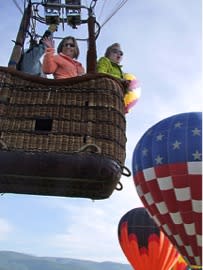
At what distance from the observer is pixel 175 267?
16.0 meters

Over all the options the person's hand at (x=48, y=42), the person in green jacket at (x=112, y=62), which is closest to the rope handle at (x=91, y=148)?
the person in green jacket at (x=112, y=62)

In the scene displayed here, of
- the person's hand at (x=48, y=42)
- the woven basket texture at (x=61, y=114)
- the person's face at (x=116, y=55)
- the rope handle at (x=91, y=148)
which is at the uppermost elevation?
the person's face at (x=116, y=55)

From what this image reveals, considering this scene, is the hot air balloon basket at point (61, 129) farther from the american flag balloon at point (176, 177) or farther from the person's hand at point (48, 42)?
the american flag balloon at point (176, 177)

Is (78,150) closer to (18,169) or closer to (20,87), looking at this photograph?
(18,169)

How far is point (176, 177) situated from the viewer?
30.7 ft

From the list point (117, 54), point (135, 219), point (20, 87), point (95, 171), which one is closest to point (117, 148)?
point (95, 171)

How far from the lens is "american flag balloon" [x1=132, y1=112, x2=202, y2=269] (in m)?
9.25

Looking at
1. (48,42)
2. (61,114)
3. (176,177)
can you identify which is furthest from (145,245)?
(61,114)

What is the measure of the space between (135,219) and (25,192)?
13.3 m

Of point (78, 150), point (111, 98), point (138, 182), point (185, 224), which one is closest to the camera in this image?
point (78, 150)

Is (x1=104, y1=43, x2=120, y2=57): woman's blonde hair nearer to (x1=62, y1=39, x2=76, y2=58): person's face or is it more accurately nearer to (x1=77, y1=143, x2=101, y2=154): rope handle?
(x1=62, y1=39, x2=76, y2=58): person's face

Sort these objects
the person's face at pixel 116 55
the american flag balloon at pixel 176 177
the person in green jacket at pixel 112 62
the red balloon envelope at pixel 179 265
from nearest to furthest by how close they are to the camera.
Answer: the person in green jacket at pixel 112 62 < the person's face at pixel 116 55 < the american flag balloon at pixel 176 177 < the red balloon envelope at pixel 179 265

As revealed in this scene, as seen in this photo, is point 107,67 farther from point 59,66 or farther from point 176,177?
point 176,177

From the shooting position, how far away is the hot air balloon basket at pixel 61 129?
1.93 meters
